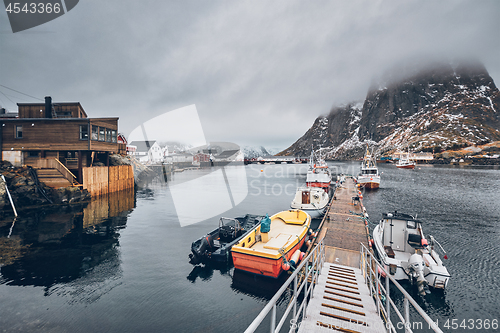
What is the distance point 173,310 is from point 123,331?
7.89ft

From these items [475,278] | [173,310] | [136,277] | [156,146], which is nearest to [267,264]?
[173,310]

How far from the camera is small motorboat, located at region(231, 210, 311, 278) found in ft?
45.8

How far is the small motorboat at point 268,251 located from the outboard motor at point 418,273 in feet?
21.4

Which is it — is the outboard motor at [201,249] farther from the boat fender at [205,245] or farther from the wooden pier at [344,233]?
the wooden pier at [344,233]

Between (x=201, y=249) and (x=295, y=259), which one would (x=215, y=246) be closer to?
(x=201, y=249)

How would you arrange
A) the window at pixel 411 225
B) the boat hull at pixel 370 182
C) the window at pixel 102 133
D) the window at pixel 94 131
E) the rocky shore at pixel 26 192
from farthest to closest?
1. the boat hull at pixel 370 182
2. the window at pixel 102 133
3. the window at pixel 94 131
4. the rocky shore at pixel 26 192
5. the window at pixel 411 225

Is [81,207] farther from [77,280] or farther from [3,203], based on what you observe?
[77,280]

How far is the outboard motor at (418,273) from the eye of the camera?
1259 centimetres

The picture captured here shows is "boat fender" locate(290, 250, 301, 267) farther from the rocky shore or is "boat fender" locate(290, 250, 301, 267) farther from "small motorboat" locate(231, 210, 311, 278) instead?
the rocky shore

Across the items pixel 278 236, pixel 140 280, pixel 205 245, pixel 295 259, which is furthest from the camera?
pixel 278 236

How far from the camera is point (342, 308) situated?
7426 mm

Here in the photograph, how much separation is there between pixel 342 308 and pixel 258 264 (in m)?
7.36

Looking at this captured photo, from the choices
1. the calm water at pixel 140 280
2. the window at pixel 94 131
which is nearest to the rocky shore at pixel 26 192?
→ the calm water at pixel 140 280

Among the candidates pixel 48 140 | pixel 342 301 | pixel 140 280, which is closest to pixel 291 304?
pixel 342 301
